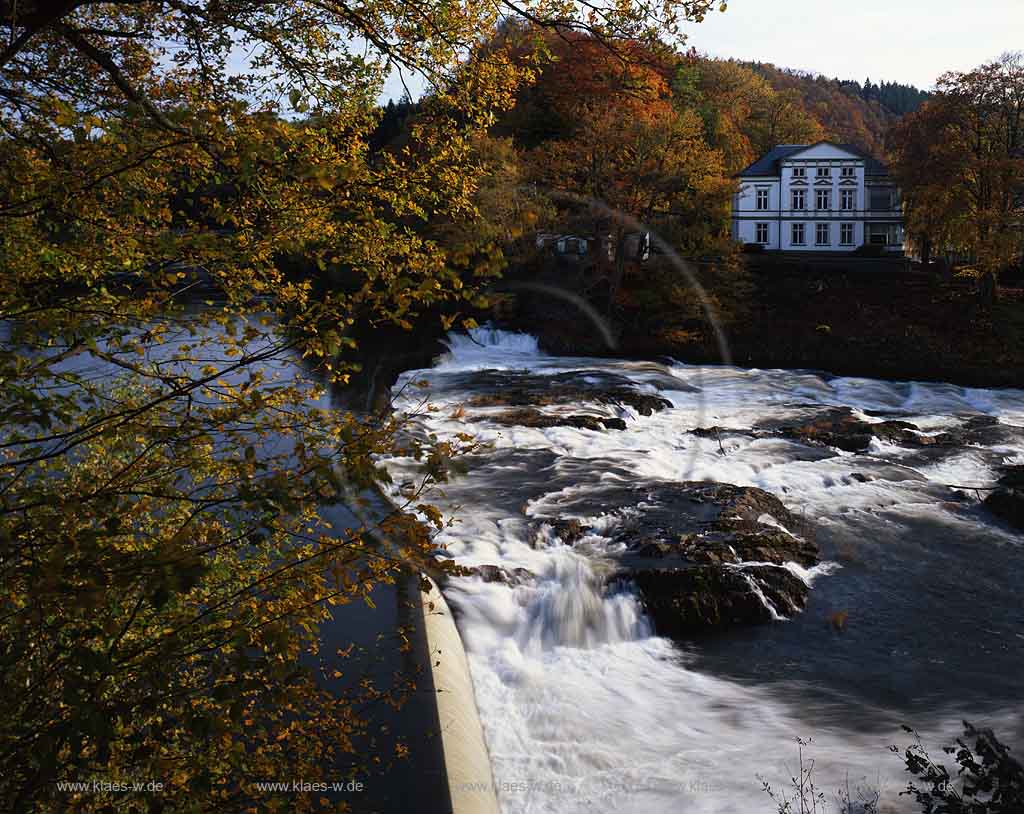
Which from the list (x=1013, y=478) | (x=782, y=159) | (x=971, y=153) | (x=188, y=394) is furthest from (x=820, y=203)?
(x=188, y=394)

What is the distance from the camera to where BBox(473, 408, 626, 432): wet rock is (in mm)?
18230

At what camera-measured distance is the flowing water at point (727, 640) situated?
6.75m

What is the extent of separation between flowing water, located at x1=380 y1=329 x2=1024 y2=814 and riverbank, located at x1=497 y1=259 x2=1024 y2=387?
495 inches

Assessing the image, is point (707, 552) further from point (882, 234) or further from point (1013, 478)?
point (882, 234)

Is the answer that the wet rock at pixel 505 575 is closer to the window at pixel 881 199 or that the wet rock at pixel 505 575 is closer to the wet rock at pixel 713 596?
the wet rock at pixel 713 596

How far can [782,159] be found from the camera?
165 feet

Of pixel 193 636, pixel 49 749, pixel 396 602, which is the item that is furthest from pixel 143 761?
pixel 396 602

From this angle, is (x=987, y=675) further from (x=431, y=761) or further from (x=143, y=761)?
(x=143, y=761)

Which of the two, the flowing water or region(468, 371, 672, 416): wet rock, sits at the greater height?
region(468, 371, 672, 416): wet rock

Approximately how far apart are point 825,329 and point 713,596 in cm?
2507

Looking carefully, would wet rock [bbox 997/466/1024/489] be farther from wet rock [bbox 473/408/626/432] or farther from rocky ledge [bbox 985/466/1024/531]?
wet rock [bbox 473/408/626/432]

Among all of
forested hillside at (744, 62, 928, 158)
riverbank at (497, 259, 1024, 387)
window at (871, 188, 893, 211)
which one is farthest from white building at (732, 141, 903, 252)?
forested hillside at (744, 62, 928, 158)

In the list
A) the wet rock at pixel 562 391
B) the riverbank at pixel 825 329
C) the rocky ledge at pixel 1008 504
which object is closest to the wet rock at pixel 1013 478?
the rocky ledge at pixel 1008 504

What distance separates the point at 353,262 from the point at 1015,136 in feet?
117
